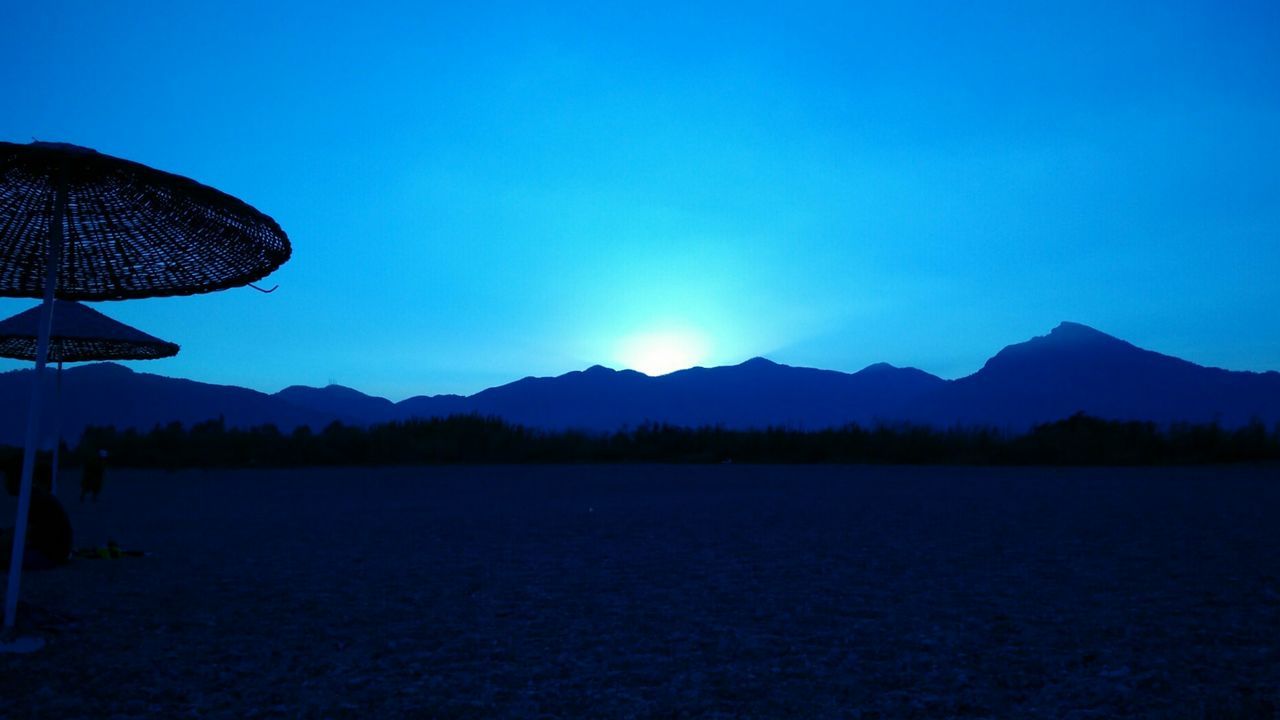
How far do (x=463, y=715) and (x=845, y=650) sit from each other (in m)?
1.74

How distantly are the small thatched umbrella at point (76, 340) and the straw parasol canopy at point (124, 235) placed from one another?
17.4ft

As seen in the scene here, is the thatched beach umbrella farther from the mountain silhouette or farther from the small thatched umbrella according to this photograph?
the mountain silhouette

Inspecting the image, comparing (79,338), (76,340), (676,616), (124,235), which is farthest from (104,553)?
(676,616)

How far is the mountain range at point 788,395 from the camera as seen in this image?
72438mm

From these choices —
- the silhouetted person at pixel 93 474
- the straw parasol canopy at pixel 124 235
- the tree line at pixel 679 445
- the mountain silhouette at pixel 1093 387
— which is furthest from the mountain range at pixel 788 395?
the straw parasol canopy at pixel 124 235

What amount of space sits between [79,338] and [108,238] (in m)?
5.63

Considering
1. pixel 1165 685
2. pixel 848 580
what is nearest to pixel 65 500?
pixel 848 580

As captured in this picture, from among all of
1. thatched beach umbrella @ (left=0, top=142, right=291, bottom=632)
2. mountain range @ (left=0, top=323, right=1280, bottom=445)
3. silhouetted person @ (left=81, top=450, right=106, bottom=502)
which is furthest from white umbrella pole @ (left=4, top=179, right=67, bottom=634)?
mountain range @ (left=0, top=323, right=1280, bottom=445)

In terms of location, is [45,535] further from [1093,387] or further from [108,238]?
[1093,387]

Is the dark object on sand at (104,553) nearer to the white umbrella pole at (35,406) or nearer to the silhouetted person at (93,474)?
the white umbrella pole at (35,406)

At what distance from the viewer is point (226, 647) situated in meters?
4.24

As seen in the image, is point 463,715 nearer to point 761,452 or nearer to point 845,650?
point 845,650

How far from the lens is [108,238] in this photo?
4.43 meters

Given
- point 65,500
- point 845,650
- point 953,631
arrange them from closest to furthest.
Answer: point 845,650
point 953,631
point 65,500
